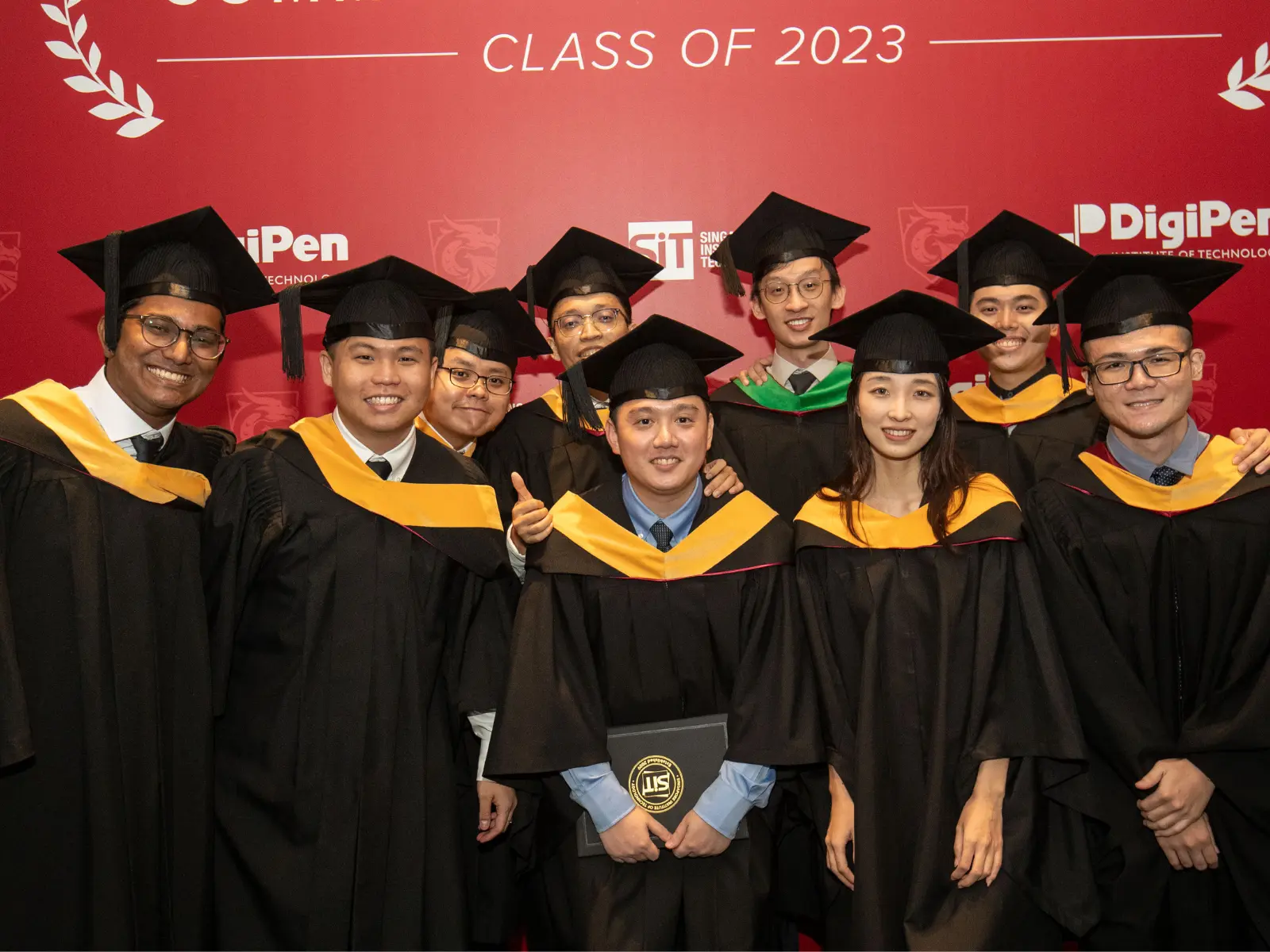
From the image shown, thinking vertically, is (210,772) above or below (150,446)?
below

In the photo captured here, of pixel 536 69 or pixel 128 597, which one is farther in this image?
pixel 536 69

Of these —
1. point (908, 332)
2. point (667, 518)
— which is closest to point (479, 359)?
point (667, 518)

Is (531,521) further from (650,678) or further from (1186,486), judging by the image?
(1186,486)

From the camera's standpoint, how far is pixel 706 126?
15.6 ft

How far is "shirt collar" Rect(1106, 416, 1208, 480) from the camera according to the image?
3.19m

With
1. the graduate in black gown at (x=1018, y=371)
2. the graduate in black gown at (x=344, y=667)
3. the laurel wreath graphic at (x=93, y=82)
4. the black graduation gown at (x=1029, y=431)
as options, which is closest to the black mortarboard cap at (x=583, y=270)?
the graduate in black gown at (x=344, y=667)

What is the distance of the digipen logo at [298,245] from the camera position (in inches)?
186

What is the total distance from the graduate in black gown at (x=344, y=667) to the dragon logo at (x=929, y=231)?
245 centimetres

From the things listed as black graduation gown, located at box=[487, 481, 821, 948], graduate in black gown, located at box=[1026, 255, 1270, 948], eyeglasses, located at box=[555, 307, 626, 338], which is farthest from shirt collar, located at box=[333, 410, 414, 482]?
graduate in black gown, located at box=[1026, 255, 1270, 948]

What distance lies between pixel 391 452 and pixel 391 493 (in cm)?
14

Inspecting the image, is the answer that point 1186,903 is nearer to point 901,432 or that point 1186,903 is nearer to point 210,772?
point 901,432

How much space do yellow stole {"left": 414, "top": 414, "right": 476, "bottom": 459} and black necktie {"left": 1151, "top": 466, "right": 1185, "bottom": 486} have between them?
2.12 m

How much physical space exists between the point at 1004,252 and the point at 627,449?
1737 millimetres

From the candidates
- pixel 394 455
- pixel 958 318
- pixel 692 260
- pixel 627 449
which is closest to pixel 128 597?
pixel 394 455
